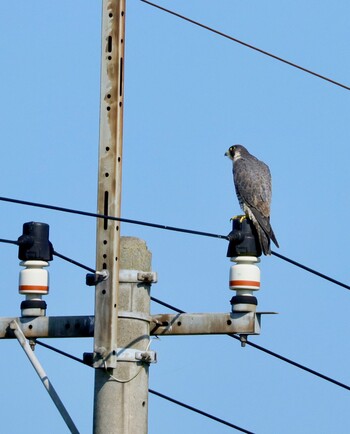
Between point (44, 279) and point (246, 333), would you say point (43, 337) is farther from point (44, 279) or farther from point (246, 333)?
point (246, 333)

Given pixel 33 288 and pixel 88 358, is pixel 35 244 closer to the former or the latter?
pixel 33 288

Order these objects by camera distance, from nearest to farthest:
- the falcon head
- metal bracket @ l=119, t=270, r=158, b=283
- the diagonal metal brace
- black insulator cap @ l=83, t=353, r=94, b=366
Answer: the diagonal metal brace → black insulator cap @ l=83, t=353, r=94, b=366 → metal bracket @ l=119, t=270, r=158, b=283 → the falcon head

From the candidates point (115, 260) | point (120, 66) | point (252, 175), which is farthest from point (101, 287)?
point (252, 175)

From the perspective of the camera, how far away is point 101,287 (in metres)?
6.96

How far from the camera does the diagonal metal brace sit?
6.77 m

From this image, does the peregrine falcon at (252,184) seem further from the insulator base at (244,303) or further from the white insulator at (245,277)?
the insulator base at (244,303)

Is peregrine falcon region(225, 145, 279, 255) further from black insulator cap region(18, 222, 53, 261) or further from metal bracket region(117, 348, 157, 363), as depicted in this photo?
metal bracket region(117, 348, 157, 363)

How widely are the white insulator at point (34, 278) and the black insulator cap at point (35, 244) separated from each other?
0.13 feet

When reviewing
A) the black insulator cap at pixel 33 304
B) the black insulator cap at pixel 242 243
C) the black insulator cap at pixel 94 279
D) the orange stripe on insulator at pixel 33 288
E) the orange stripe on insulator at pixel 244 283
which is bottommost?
the black insulator cap at pixel 33 304

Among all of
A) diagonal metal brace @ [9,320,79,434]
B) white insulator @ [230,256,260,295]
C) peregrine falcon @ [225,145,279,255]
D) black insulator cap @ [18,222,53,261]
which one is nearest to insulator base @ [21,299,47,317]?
diagonal metal brace @ [9,320,79,434]

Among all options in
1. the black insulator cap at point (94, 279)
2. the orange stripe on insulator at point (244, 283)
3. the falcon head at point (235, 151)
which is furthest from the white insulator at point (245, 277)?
the falcon head at point (235, 151)

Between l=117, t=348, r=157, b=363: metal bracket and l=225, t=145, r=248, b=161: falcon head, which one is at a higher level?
l=225, t=145, r=248, b=161: falcon head

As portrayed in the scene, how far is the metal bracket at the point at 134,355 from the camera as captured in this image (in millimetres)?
6863

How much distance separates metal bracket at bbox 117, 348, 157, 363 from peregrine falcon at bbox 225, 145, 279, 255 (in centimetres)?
283
